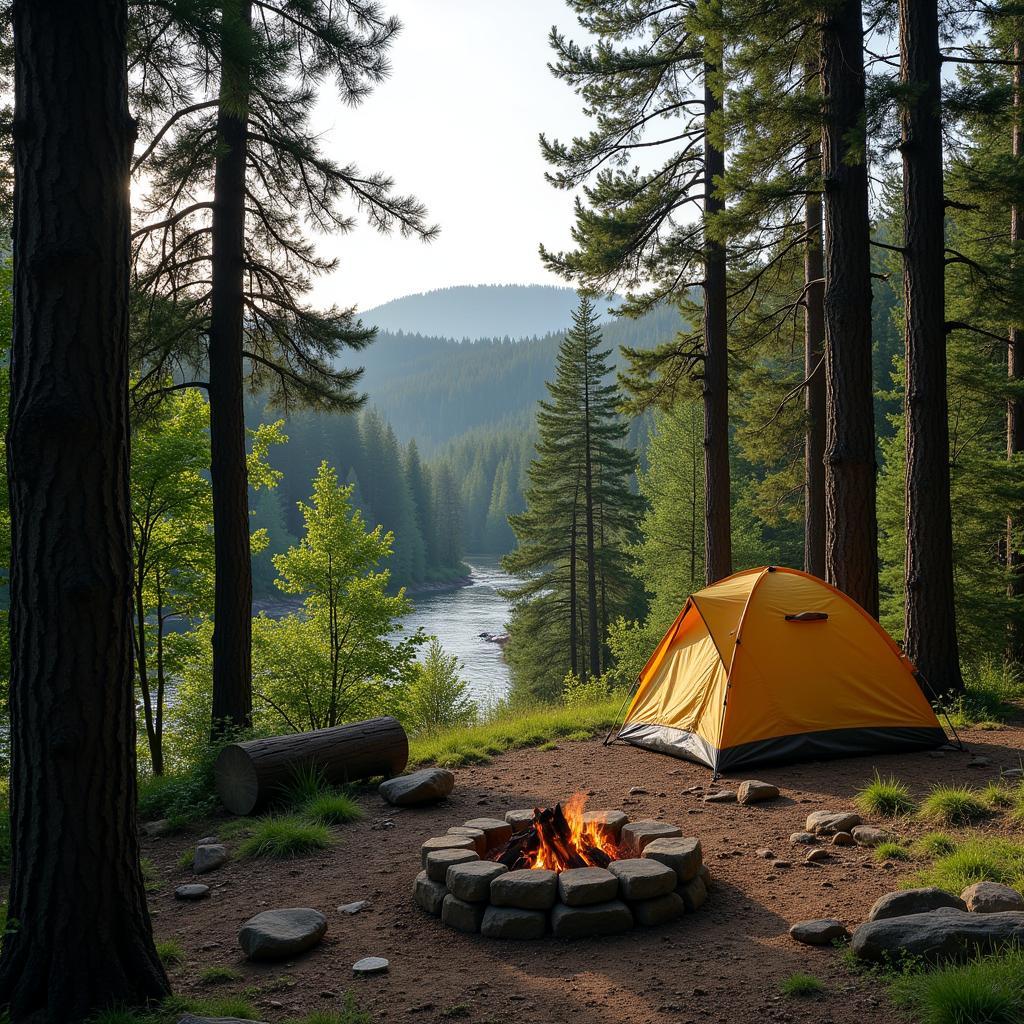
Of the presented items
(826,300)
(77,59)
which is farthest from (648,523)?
(77,59)

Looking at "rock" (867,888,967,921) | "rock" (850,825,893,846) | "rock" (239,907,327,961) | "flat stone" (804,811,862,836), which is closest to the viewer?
"rock" (867,888,967,921)

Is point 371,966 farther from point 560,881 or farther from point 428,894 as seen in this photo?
point 560,881

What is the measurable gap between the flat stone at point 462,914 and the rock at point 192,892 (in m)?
1.84

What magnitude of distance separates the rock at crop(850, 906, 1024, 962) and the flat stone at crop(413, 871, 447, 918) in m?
2.30

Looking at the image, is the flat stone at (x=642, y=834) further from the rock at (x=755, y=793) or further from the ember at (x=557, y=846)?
the rock at (x=755, y=793)

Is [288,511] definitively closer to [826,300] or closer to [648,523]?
[648,523]

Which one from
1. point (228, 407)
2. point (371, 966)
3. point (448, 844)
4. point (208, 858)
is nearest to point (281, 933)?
point (371, 966)

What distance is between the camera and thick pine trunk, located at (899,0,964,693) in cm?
956

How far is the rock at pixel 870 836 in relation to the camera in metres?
5.74

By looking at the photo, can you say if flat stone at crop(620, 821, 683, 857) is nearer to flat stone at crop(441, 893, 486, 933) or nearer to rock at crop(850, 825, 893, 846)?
flat stone at crop(441, 893, 486, 933)

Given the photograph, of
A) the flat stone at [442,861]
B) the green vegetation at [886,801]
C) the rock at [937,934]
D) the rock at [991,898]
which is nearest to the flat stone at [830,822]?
the green vegetation at [886,801]

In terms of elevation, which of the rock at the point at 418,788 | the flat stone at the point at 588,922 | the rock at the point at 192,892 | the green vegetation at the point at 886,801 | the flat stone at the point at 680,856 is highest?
→ the flat stone at the point at 680,856

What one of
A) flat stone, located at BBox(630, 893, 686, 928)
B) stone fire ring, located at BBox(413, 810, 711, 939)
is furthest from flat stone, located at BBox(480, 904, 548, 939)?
flat stone, located at BBox(630, 893, 686, 928)

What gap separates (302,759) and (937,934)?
17.5 ft
